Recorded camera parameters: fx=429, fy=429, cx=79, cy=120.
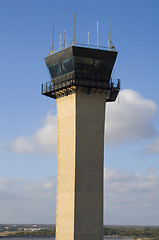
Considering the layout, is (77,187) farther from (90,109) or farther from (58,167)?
(90,109)

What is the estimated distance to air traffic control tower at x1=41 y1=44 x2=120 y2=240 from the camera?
37844 mm

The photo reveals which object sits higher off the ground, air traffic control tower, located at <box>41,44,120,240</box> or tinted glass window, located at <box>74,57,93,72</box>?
tinted glass window, located at <box>74,57,93,72</box>

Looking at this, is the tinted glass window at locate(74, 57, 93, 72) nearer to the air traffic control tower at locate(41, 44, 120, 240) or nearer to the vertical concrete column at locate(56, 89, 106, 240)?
the air traffic control tower at locate(41, 44, 120, 240)

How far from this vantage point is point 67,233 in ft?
124

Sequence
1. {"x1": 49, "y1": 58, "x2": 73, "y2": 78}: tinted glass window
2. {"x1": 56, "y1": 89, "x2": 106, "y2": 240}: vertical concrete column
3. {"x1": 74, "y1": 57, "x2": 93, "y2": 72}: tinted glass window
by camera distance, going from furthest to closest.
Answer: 1. {"x1": 49, "y1": 58, "x2": 73, "y2": 78}: tinted glass window
2. {"x1": 74, "y1": 57, "x2": 93, "y2": 72}: tinted glass window
3. {"x1": 56, "y1": 89, "x2": 106, "y2": 240}: vertical concrete column

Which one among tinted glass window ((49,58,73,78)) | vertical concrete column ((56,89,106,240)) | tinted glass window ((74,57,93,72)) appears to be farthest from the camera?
tinted glass window ((49,58,73,78))

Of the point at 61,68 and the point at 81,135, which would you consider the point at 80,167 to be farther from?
the point at 61,68

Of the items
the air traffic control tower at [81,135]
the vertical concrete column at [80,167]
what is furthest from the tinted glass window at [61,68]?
the vertical concrete column at [80,167]

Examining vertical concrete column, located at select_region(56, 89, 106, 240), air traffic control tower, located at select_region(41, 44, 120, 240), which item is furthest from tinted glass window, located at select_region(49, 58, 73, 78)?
vertical concrete column, located at select_region(56, 89, 106, 240)

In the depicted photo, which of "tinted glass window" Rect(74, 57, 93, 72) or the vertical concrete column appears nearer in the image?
the vertical concrete column

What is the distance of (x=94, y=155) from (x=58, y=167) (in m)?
Answer: 3.74

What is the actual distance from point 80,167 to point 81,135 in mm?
2910

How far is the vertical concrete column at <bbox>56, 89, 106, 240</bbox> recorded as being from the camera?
37656 millimetres

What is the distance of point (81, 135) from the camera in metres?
39.0
